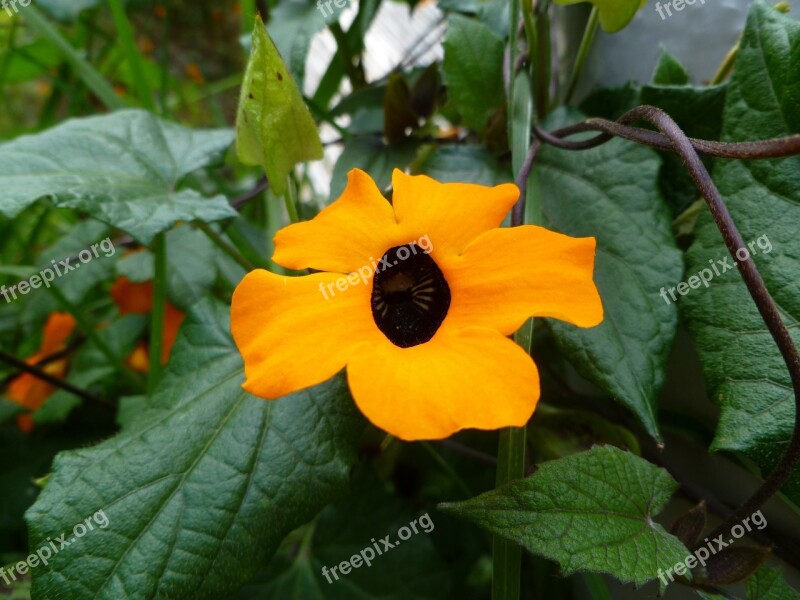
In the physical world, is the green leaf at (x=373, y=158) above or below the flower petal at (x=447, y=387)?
above

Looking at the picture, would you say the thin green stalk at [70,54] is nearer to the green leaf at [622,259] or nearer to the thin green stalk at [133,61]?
the thin green stalk at [133,61]

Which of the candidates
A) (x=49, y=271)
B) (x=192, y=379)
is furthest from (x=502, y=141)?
(x=49, y=271)

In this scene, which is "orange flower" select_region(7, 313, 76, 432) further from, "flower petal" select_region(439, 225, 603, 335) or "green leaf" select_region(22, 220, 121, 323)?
"flower petal" select_region(439, 225, 603, 335)

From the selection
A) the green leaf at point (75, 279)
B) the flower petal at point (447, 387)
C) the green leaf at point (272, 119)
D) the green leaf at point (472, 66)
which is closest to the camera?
the flower petal at point (447, 387)

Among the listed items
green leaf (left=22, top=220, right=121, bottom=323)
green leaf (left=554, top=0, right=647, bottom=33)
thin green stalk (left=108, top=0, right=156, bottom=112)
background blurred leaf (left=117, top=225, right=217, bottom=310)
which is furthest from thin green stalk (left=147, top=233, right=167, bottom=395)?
green leaf (left=554, top=0, right=647, bottom=33)

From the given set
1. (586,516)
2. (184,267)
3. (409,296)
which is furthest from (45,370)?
(586,516)

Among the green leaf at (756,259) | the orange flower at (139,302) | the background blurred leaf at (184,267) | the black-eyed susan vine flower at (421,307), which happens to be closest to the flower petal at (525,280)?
the black-eyed susan vine flower at (421,307)

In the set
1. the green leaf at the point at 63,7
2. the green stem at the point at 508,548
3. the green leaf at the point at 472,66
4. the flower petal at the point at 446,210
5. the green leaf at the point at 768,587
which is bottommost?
the green leaf at the point at 768,587
